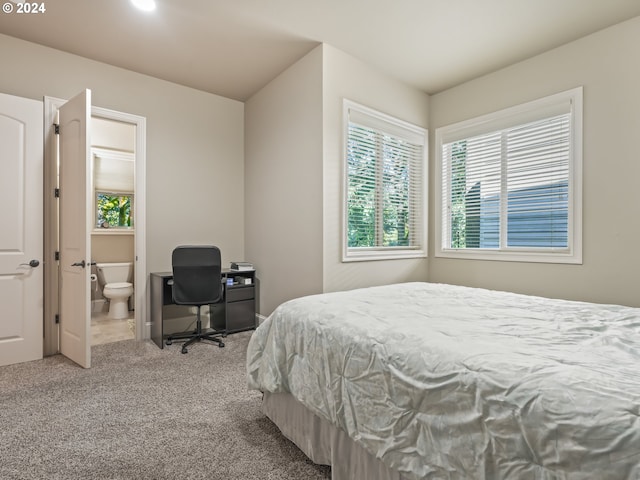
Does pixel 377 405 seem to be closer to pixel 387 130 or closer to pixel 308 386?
pixel 308 386

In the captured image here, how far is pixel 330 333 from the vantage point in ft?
5.02

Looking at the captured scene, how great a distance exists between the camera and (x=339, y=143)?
328 cm

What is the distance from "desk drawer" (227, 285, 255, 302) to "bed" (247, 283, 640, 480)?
199 cm

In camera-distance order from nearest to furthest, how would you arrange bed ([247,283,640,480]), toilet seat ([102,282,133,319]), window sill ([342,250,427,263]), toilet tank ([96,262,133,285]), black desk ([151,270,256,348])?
1. bed ([247,283,640,480])
2. window sill ([342,250,427,263])
3. black desk ([151,270,256,348])
4. toilet seat ([102,282,133,319])
5. toilet tank ([96,262,133,285])

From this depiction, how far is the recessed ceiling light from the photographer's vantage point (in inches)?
102

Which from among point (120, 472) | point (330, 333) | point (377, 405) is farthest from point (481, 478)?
point (120, 472)

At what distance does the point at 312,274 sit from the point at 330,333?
5.78ft

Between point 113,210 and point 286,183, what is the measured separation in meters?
3.38

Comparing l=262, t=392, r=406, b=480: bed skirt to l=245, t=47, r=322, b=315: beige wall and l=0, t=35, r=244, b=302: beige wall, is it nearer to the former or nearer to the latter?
l=245, t=47, r=322, b=315: beige wall

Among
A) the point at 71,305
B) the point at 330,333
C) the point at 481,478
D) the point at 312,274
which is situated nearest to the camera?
the point at 481,478

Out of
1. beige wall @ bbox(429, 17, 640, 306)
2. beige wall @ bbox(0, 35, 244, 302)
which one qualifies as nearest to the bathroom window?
beige wall @ bbox(0, 35, 244, 302)

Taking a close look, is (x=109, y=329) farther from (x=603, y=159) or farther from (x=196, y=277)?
(x=603, y=159)

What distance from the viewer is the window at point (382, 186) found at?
11.3 ft

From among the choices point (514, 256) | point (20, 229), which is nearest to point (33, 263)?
point (20, 229)
